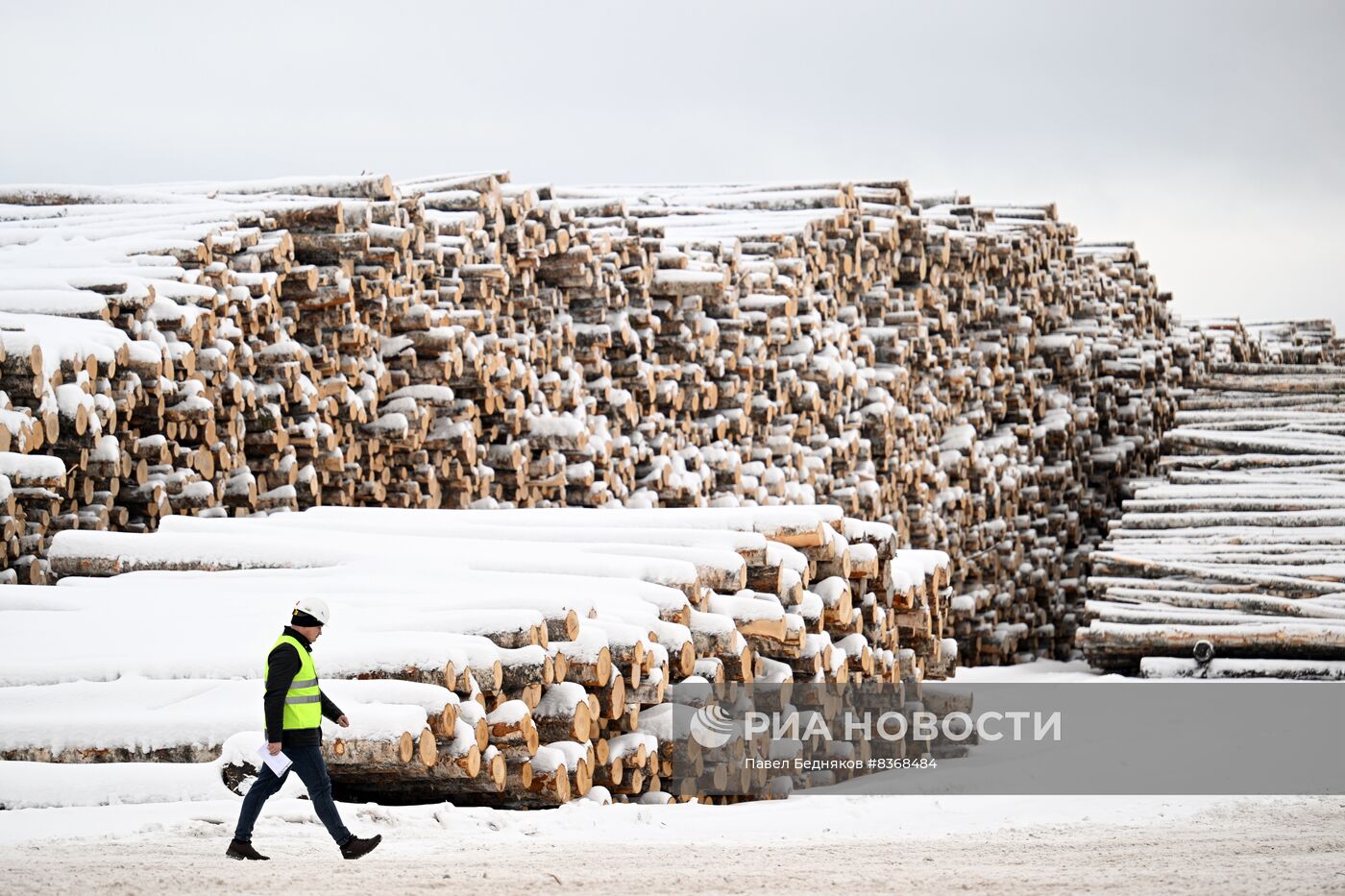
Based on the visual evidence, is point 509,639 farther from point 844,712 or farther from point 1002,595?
point 1002,595

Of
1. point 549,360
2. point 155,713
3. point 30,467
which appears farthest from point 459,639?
point 549,360

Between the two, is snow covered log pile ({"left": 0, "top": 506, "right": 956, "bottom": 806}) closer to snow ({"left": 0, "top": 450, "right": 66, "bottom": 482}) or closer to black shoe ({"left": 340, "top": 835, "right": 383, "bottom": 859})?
snow ({"left": 0, "top": 450, "right": 66, "bottom": 482})

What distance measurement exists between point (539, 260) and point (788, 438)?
3.04 metres

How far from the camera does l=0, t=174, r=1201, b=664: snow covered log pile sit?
869cm

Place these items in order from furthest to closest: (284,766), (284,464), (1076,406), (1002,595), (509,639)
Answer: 1. (1076,406)
2. (1002,595)
3. (284,464)
4. (509,639)
5. (284,766)

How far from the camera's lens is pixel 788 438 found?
13.7 m

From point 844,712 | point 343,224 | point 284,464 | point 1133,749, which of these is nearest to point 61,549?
point 284,464

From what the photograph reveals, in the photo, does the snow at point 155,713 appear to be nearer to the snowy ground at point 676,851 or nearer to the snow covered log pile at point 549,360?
the snowy ground at point 676,851

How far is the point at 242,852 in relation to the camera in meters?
4.95

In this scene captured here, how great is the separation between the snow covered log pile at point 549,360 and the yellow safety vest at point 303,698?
3049 mm

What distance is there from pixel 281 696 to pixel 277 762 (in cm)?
20

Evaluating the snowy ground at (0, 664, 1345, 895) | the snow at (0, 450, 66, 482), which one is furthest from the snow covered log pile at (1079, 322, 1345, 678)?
the snow at (0, 450, 66, 482)

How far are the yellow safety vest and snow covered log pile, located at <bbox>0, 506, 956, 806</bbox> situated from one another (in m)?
0.54

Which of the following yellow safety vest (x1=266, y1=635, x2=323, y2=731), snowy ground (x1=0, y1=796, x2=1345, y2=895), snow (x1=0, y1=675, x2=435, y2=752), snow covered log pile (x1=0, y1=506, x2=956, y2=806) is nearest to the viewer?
snowy ground (x1=0, y1=796, x2=1345, y2=895)
